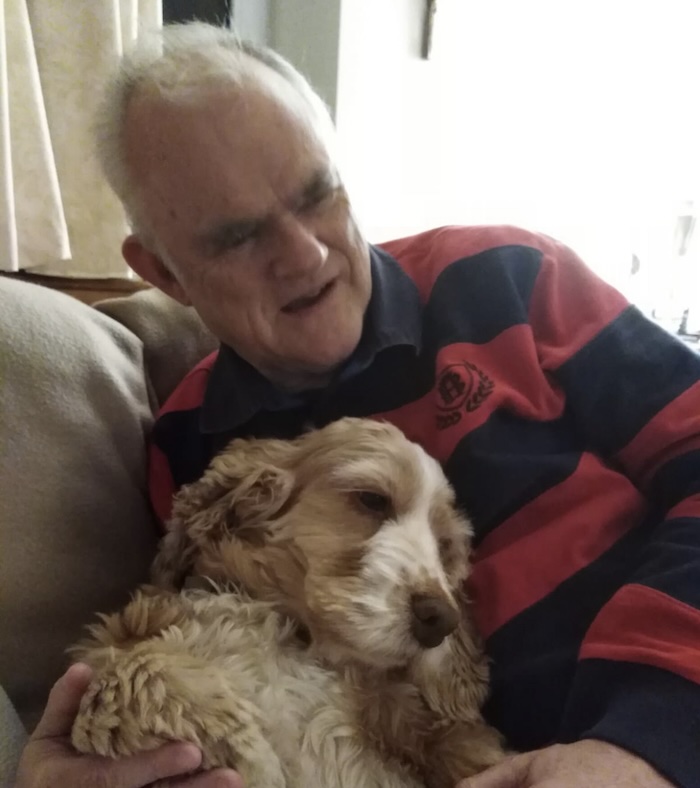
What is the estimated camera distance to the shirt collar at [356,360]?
1.13 meters

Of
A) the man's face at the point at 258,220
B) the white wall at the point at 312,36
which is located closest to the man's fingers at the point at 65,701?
the man's face at the point at 258,220

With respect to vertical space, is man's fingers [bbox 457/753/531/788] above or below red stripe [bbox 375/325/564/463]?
below

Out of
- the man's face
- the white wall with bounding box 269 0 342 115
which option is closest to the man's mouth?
the man's face

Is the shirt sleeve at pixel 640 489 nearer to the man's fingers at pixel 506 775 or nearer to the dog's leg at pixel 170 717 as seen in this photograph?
the man's fingers at pixel 506 775

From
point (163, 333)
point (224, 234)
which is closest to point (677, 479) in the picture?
point (224, 234)

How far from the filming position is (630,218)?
11.1 ft

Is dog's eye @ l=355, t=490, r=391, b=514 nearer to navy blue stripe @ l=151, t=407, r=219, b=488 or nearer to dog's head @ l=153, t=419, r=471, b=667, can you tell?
dog's head @ l=153, t=419, r=471, b=667

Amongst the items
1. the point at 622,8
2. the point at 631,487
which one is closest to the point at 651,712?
the point at 631,487

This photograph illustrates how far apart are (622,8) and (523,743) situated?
3148 mm

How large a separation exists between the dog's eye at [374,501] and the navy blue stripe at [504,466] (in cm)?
12

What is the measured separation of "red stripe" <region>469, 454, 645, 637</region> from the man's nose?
1.50 feet

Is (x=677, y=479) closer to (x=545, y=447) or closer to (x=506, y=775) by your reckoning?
(x=545, y=447)

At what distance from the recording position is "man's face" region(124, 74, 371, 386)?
109cm

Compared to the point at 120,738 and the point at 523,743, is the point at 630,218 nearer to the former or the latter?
the point at 523,743
